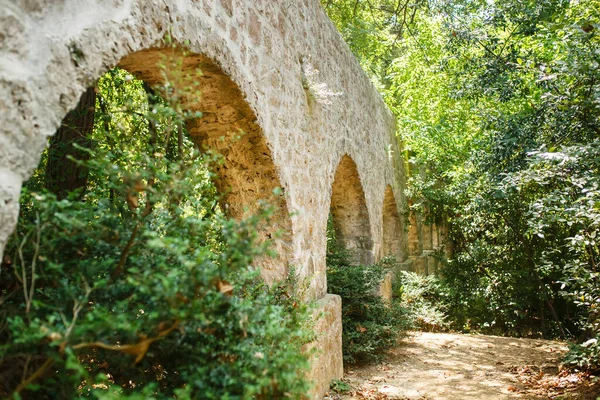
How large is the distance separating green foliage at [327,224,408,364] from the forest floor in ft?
0.63

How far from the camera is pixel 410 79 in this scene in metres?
11.3

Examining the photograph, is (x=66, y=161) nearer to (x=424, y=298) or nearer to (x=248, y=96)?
(x=248, y=96)

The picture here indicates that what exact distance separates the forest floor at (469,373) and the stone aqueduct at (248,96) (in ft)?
2.27

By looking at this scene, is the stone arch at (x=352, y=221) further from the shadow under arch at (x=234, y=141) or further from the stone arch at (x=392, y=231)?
the stone arch at (x=392, y=231)

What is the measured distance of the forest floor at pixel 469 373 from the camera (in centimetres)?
443

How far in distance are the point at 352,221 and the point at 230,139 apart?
13.6 feet

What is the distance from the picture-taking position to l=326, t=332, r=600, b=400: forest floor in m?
4.43

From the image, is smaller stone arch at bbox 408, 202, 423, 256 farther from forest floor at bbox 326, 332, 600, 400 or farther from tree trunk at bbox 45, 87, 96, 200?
tree trunk at bbox 45, 87, 96, 200

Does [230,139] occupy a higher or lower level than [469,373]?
higher

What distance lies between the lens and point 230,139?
3.01m

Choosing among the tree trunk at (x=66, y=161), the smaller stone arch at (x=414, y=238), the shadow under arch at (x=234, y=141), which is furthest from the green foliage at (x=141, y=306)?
the smaller stone arch at (x=414, y=238)

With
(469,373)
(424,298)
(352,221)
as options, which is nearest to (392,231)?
(424,298)

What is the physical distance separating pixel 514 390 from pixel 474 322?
439 centimetres

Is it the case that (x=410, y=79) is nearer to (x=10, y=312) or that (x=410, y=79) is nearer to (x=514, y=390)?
(x=514, y=390)
